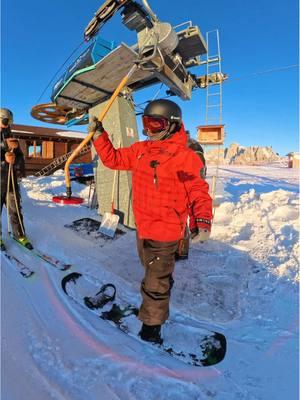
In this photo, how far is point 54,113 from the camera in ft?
29.7

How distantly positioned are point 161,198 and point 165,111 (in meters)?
0.86

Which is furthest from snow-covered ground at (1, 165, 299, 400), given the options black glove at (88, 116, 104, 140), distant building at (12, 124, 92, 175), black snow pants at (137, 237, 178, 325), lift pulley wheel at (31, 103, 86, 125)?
distant building at (12, 124, 92, 175)

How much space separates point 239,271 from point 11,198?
395 cm

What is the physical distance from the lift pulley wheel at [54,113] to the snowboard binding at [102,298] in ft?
19.5

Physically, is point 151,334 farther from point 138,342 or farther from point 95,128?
point 95,128

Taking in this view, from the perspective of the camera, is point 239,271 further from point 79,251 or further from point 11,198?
point 11,198

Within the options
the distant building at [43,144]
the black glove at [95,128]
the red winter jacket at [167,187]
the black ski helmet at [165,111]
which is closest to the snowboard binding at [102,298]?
the red winter jacket at [167,187]

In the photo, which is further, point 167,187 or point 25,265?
point 25,265

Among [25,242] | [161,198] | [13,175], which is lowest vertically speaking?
[25,242]

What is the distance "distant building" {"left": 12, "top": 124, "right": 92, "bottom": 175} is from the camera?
821 inches

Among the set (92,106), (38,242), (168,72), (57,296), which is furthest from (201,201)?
(92,106)

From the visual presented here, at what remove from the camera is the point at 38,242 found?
15.0 feet

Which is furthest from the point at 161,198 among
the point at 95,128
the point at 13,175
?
the point at 13,175

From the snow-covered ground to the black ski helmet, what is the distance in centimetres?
216
